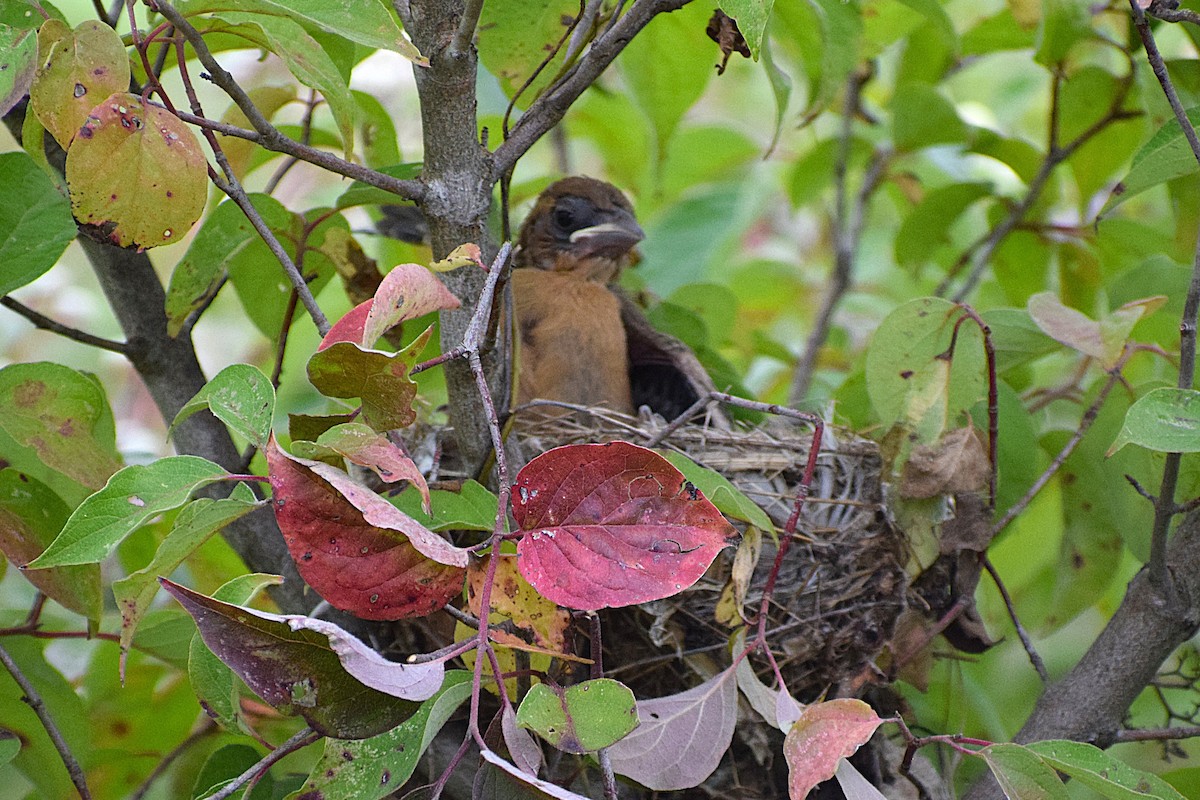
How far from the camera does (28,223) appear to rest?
1.91m

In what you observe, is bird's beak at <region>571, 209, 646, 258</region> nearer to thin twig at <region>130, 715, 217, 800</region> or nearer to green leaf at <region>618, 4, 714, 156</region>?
green leaf at <region>618, 4, 714, 156</region>

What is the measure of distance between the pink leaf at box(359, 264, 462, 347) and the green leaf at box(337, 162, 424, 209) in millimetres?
616

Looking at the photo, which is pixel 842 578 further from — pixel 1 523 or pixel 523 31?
pixel 1 523

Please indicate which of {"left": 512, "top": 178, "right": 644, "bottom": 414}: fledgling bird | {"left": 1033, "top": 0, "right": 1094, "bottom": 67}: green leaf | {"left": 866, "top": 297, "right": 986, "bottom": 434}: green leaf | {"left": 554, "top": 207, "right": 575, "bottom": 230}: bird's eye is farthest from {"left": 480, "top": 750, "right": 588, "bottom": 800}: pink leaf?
{"left": 554, "top": 207, "right": 575, "bottom": 230}: bird's eye

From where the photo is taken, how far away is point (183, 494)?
1.39 m

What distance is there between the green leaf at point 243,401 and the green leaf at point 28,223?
0.59m

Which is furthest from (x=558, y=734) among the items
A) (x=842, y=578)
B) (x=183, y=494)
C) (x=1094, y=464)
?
(x=1094, y=464)

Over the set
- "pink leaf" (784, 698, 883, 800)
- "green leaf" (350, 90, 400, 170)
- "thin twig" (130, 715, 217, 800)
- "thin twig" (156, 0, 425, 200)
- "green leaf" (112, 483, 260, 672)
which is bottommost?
"thin twig" (130, 715, 217, 800)

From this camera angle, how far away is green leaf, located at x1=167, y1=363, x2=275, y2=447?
4.66ft

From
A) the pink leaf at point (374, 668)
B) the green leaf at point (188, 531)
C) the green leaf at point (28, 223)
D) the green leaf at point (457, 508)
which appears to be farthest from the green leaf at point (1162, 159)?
the green leaf at point (28, 223)

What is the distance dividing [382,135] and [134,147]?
103cm

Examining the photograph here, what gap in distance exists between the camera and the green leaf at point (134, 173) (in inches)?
57.1

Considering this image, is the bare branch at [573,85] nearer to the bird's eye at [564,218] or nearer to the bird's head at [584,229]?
the bird's head at [584,229]

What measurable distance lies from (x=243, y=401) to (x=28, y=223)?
0.74 meters
